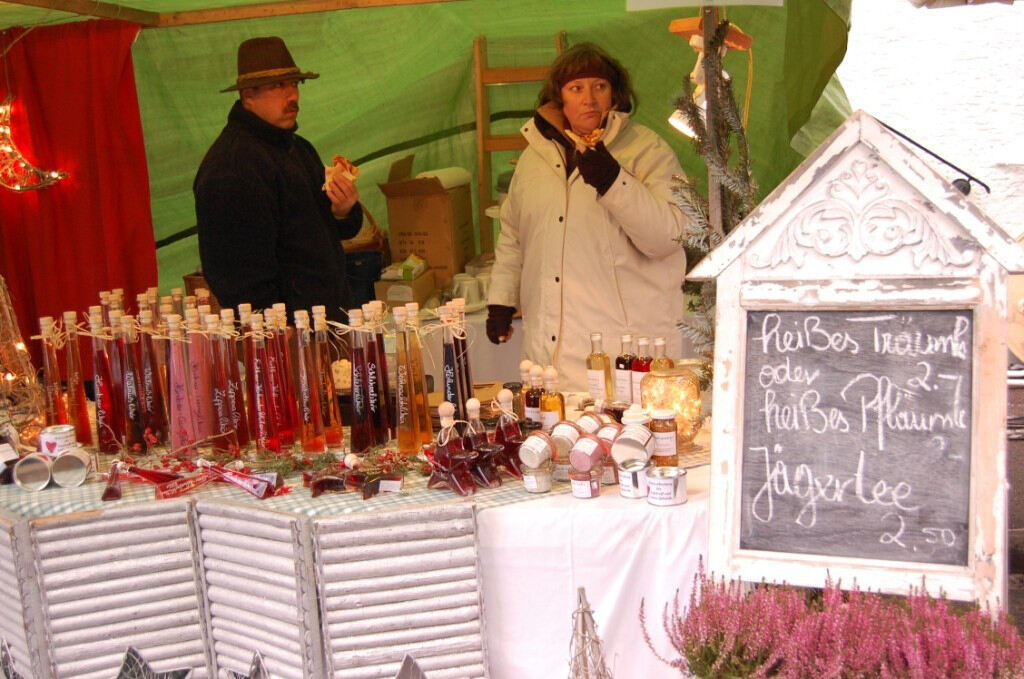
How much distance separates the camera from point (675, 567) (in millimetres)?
1875

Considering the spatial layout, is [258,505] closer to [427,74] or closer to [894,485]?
[894,485]

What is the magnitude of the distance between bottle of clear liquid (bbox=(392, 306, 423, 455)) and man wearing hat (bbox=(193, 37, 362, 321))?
1.14 m

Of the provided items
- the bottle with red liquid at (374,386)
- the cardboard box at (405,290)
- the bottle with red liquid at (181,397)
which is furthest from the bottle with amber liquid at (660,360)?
the cardboard box at (405,290)

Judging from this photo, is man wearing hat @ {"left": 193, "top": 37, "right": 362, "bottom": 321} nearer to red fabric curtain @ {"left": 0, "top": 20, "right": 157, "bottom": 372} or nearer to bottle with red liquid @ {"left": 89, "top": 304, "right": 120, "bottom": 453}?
bottle with red liquid @ {"left": 89, "top": 304, "right": 120, "bottom": 453}

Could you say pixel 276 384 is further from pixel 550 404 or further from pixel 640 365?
pixel 640 365

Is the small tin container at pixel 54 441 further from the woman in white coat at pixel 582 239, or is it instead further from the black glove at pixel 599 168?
the black glove at pixel 599 168

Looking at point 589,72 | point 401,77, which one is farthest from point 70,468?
point 401,77

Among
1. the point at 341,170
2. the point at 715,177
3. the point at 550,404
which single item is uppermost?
the point at 341,170

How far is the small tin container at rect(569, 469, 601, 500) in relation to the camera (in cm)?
191

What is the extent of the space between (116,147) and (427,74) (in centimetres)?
148

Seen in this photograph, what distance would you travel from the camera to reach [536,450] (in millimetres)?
1933

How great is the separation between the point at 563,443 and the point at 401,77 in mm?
3258

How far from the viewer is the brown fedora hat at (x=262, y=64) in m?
3.20

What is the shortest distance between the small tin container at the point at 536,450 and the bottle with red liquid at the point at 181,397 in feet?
2.50
